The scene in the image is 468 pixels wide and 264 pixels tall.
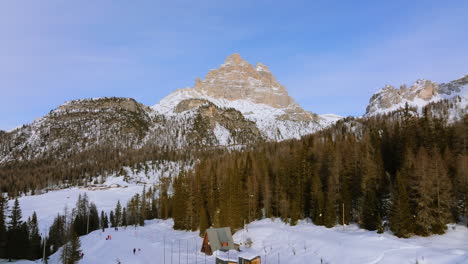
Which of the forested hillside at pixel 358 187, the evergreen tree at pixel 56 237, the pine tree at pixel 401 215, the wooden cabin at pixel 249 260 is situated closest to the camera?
the wooden cabin at pixel 249 260

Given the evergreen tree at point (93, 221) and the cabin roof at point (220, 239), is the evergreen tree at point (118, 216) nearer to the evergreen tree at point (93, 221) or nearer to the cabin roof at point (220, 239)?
the evergreen tree at point (93, 221)

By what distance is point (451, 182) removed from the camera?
4912 cm

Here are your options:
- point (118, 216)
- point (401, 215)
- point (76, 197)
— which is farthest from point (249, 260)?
point (76, 197)

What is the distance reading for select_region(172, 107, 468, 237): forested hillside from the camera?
45.4m


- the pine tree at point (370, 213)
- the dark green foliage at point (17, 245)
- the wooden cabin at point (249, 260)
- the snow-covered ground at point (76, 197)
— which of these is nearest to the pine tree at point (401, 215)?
the pine tree at point (370, 213)

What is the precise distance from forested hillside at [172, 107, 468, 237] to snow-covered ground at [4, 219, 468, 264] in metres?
2.74

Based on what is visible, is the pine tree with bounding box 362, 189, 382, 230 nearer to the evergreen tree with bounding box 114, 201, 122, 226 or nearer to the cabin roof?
the cabin roof

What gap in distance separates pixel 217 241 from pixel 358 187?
85.1 feet

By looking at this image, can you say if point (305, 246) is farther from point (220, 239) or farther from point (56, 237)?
point (56, 237)

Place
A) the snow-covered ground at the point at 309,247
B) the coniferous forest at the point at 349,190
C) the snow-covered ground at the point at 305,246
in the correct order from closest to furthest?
the snow-covered ground at the point at 309,247 < the snow-covered ground at the point at 305,246 < the coniferous forest at the point at 349,190

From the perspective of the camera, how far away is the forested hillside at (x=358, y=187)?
1786 inches

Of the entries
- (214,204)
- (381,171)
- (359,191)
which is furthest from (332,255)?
(214,204)

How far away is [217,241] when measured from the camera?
51.3 meters

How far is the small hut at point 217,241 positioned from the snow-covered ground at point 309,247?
1.58m
